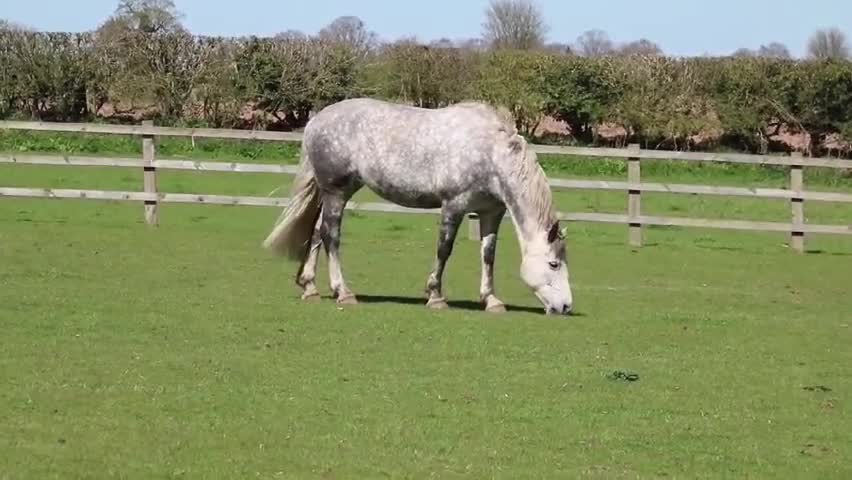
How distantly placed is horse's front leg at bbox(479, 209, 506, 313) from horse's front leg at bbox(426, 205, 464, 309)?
0.31m

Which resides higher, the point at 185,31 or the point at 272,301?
the point at 185,31

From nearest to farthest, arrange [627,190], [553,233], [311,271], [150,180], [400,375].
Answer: [400,375]
[553,233]
[311,271]
[627,190]
[150,180]

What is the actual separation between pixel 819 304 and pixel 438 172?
4.31m

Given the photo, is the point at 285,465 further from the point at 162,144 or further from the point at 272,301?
the point at 162,144

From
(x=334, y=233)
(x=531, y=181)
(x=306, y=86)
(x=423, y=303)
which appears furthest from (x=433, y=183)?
(x=306, y=86)

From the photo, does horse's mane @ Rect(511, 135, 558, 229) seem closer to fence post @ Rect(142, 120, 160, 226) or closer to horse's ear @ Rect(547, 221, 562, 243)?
horse's ear @ Rect(547, 221, 562, 243)

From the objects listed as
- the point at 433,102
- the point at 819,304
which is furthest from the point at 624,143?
the point at 819,304

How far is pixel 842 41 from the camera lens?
69.8 metres

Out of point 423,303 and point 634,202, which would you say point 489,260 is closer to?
point 423,303

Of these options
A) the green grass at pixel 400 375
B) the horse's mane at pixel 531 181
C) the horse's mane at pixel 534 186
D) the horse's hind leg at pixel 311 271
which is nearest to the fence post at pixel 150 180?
the green grass at pixel 400 375

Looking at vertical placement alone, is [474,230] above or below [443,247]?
below

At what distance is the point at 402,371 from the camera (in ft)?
28.4

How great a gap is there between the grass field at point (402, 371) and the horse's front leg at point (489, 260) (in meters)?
0.23

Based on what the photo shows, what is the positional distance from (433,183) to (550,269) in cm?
121
